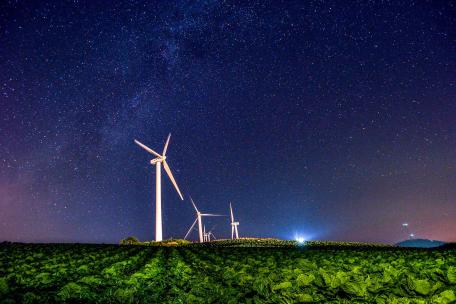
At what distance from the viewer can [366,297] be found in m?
5.97

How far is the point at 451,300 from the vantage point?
5367 mm

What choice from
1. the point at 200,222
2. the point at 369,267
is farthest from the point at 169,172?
the point at 369,267

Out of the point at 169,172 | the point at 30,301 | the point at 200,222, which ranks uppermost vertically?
the point at 169,172

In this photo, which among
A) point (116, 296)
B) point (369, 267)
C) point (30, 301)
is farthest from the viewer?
point (369, 267)

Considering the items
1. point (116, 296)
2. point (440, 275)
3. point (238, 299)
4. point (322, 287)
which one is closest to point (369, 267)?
point (440, 275)

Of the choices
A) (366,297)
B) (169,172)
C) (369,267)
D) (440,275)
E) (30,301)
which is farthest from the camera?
(169,172)

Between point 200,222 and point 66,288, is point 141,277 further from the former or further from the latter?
point 200,222

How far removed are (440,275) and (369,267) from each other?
4.40m

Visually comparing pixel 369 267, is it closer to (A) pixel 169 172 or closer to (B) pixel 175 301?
(B) pixel 175 301

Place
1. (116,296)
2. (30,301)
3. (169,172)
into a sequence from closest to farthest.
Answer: (30,301) < (116,296) < (169,172)

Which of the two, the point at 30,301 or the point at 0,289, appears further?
the point at 0,289

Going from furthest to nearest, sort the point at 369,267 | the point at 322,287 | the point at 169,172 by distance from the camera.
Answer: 1. the point at 169,172
2. the point at 369,267
3. the point at 322,287

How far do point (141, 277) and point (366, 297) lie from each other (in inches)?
216

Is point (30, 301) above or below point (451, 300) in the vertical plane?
above
